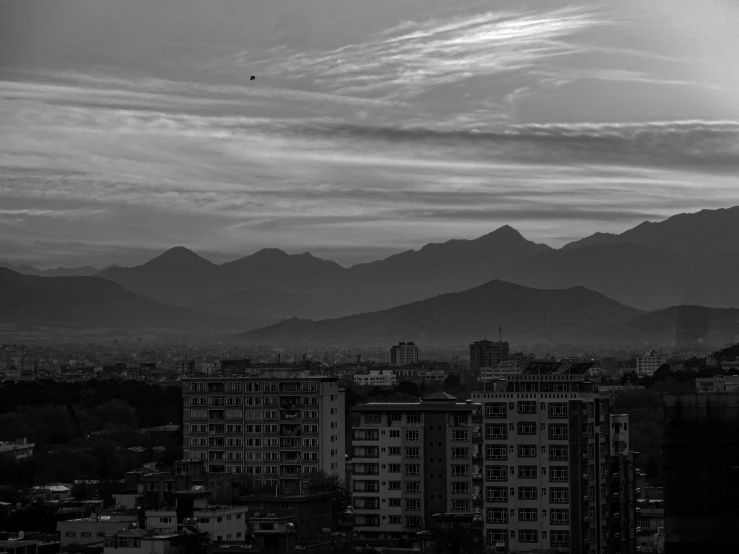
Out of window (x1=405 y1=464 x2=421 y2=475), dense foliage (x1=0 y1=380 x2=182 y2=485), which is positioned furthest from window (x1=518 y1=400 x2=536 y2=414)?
dense foliage (x1=0 y1=380 x2=182 y2=485)

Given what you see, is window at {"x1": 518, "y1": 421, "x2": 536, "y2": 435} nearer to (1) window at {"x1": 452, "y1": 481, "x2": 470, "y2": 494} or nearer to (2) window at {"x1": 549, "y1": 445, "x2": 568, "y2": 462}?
(2) window at {"x1": 549, "y1": 445, "x2": 568, "y2": 462}

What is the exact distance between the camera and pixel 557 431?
40.0m

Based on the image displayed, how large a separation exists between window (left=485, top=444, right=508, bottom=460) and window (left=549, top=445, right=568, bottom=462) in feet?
3.39

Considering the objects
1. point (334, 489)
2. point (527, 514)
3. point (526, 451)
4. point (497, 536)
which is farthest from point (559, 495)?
point (334, 489)

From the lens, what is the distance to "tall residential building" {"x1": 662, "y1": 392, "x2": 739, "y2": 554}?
103 ft

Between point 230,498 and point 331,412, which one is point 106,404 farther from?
point 230,498

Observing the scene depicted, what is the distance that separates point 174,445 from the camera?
74.9 m

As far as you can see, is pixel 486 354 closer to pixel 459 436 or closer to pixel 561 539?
pixel 459 436

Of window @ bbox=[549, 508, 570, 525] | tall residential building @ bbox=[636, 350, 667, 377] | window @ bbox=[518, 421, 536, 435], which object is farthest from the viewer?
tall residential building @ bbox=[636, 350, 667, 377]

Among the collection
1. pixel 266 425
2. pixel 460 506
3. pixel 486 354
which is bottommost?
pixel 460 506

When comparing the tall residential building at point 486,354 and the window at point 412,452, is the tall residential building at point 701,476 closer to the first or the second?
the window at point 412,452

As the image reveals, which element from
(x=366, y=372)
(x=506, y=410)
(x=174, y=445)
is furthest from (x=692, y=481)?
(x=366, y=372)

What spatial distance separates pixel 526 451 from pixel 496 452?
2.28 feet

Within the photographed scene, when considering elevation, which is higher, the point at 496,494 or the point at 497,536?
the point at 496,494
